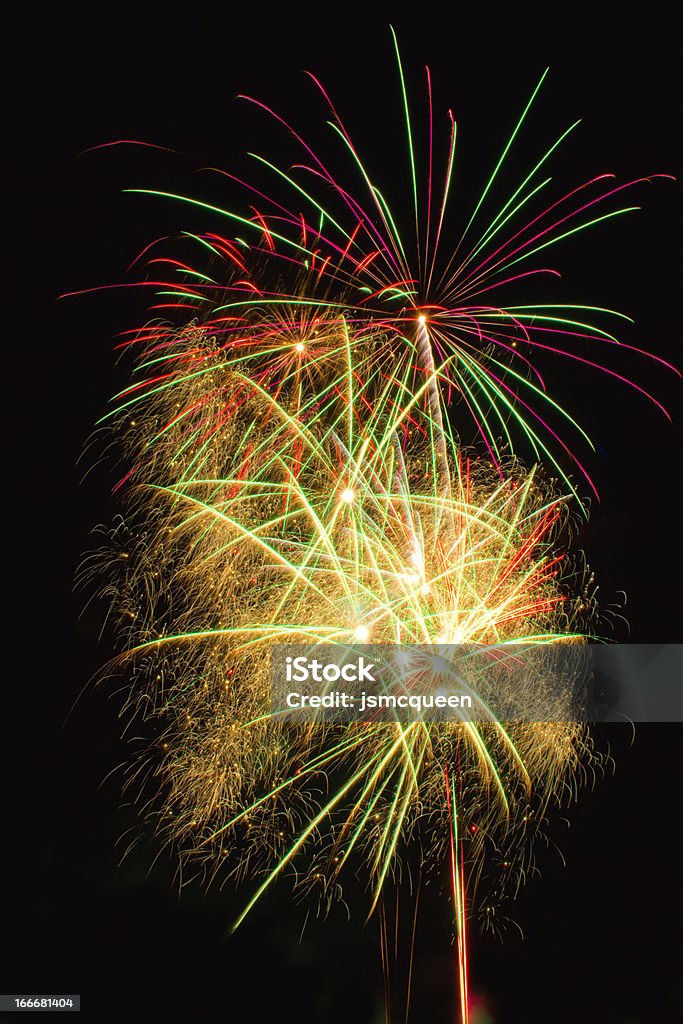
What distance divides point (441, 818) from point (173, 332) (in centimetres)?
565

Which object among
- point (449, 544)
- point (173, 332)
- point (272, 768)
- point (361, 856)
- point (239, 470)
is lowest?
point (361, 856)

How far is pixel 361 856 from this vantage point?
7.95 metres

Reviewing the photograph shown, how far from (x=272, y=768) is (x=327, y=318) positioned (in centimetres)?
462

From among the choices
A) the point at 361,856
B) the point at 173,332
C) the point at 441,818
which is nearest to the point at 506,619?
the point at 441,818

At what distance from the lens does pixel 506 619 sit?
312 inches

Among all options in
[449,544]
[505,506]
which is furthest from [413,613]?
[505,506]

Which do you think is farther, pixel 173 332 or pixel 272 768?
pixel 272 768

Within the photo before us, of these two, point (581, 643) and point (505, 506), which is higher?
point (505, 506)

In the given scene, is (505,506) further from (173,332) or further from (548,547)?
(173,332)

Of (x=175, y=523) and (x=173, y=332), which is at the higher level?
(x=173, y=332)

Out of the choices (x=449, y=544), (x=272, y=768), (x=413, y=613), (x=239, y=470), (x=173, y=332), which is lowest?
(x=272, y=768)

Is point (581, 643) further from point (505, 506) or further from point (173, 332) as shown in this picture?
point (173, 332)

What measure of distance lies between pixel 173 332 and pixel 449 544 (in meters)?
3.41

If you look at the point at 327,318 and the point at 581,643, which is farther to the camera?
the point at 581,643
